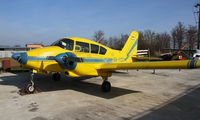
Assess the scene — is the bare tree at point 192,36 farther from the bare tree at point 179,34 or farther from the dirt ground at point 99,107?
the dirt ground at point 99,107

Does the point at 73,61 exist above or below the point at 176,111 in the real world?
above

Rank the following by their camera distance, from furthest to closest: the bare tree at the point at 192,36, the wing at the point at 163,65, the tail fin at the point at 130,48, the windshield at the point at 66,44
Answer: the bare tree at the point at 192,36 < the tail fin at the point at 130,48 < the windshield at the point at 66,44 < the wing at the point at 163,65

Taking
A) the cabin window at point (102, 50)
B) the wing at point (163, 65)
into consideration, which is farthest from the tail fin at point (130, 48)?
the wing at point (163, 65)

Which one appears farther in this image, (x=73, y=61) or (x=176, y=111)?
(x=73, y=61)

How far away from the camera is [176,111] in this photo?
5.02 meters

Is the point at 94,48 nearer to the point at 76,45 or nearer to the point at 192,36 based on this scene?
the point at 76,45

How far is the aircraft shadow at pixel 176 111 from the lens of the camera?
4.51 m

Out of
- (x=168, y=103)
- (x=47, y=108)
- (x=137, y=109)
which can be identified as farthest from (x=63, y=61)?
(x=168, y=103)

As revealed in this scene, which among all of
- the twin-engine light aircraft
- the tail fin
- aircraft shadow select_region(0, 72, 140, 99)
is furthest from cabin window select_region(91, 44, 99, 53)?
the tail fin

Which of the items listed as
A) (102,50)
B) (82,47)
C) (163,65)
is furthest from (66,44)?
(163,65)

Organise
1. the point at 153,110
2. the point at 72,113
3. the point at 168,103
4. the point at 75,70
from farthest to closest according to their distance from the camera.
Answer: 1. the point at 75,70
2. the point at 168,103
3. the point at 153,110
4. the point at 72,113

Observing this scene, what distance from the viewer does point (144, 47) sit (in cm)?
5175

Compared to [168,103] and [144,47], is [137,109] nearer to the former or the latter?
[168,103]

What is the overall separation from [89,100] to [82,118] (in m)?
1.79
